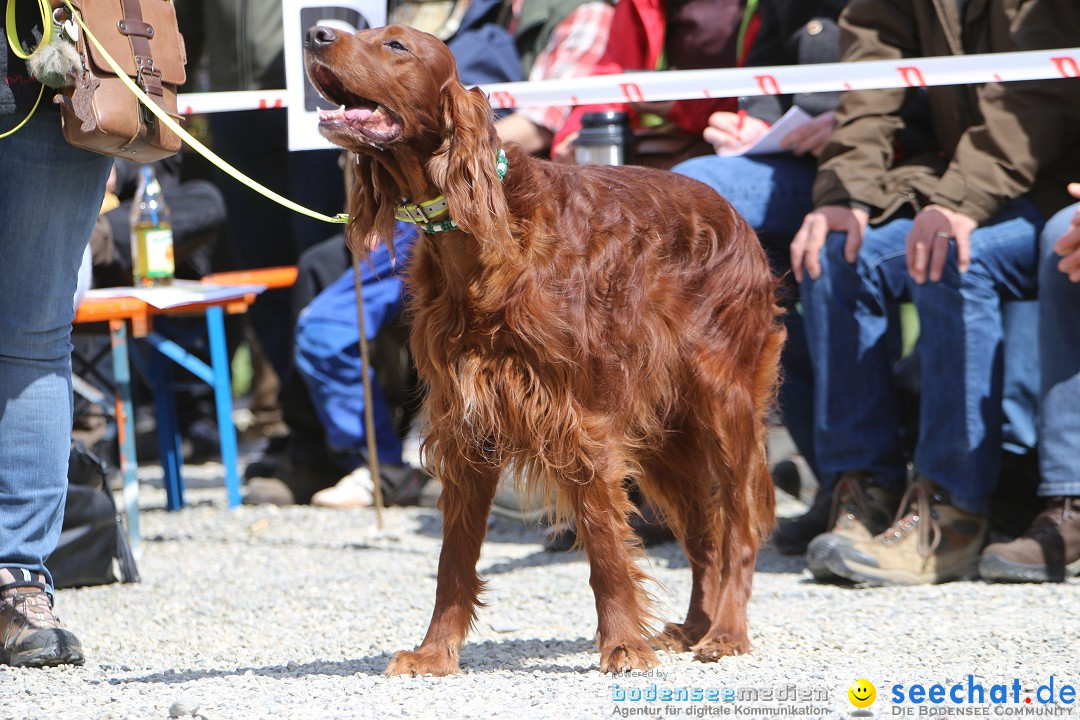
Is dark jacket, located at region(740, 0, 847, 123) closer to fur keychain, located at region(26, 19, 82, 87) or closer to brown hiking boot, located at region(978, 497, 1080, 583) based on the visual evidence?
brown hiking boot, located at region(978, 497, 1080, 583)

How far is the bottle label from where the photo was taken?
548 cm

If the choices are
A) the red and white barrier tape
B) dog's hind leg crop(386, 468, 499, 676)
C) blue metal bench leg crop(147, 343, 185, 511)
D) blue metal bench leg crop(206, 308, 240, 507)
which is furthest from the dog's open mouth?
blue metal bench leg crop(147, 343, 185, 511)

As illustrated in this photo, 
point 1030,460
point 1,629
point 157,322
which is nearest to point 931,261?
point 1030,460

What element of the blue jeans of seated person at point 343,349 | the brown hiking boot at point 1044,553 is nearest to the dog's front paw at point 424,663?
the brown hiking boot at point 1044,553

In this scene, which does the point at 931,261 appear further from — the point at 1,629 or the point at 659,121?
the point at 1,629

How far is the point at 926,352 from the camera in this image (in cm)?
430

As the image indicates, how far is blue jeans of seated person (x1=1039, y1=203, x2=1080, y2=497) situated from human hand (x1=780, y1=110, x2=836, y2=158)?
103 cm

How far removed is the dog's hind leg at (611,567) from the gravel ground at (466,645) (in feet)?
0.23

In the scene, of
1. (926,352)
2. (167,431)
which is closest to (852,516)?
(926,352)

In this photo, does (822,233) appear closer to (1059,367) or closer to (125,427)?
(1059,367)

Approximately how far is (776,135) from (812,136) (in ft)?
0.51

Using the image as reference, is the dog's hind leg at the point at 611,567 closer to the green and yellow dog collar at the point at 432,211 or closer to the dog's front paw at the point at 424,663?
the dog's front paw at the point at 424,663

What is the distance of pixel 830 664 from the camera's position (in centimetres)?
310

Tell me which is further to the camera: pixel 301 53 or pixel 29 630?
pixel 301 53
